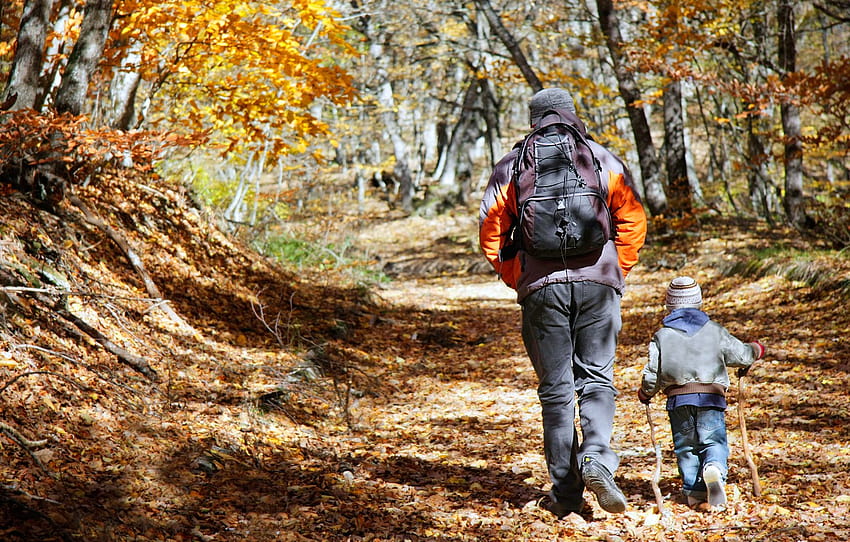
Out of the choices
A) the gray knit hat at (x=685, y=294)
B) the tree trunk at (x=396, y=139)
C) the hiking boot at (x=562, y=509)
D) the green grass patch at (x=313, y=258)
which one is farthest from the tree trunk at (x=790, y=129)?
the tree trunk at (x=396, y=139)

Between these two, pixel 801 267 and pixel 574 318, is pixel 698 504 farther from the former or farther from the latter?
pixel 801 267

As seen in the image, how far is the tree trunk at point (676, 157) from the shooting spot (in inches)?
508

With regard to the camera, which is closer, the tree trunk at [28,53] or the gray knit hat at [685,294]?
the gray knit hat at [685,294]

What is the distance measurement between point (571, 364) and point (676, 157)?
11263 millimetres

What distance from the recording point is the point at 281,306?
8.22m

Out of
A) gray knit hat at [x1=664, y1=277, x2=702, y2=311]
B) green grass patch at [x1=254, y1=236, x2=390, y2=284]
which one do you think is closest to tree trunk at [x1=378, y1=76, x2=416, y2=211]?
green grass patch at [x1=254, y1=236, x2=390, y2=284]

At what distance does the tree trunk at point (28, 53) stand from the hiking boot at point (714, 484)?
5594 mm

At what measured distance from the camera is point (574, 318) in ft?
10.7

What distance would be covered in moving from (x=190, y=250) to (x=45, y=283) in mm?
3065

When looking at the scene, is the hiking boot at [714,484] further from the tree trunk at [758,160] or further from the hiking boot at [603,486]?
the tree trunk at [758,160]

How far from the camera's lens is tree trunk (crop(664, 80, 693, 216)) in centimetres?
1291

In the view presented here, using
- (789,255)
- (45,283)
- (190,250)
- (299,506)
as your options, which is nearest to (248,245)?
(190,250)

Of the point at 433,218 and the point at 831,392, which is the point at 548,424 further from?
the point at 433,218

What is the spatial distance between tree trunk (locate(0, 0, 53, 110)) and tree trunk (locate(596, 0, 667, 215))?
9059 millimetres
